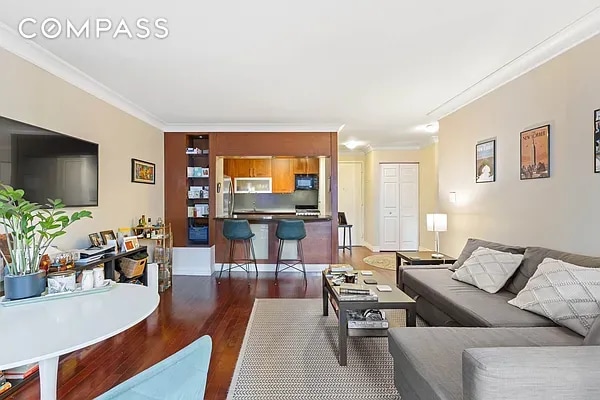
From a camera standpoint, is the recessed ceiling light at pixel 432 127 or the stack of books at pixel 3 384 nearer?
the stack of books at pixel 3 384

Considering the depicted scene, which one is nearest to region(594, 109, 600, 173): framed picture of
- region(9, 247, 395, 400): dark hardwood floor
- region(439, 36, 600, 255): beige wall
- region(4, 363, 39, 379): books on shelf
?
region(439, 36, 600, 255): beige wall

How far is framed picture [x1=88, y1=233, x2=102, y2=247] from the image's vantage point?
3.58 m

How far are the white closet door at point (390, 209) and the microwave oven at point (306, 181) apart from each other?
170cm

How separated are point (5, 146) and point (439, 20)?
3.14 meters

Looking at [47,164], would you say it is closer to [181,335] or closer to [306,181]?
[181,335]

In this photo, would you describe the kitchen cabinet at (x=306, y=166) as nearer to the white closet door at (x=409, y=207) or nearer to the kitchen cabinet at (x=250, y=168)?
the kitchen cabinet at (x=250, y=168)

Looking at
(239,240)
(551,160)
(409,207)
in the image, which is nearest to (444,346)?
(551,160)

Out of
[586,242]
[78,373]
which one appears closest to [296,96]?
[586,242]

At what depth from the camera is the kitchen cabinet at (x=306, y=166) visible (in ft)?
24.7

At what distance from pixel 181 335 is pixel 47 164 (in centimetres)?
185

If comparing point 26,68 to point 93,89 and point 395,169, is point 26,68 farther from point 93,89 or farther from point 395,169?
point 395,169

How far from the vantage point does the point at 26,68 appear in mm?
2795

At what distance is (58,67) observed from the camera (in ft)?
10.3

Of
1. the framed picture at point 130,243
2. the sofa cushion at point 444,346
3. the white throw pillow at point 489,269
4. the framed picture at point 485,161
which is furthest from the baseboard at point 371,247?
the sofa cushion at point 444,346
